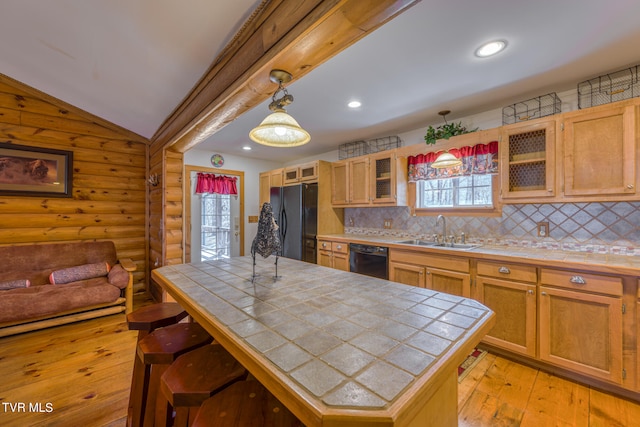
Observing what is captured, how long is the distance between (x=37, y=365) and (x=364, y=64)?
3.55 meters

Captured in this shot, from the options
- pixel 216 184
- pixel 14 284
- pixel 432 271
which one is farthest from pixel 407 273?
pixel 14 284

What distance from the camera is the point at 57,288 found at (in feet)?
9.01

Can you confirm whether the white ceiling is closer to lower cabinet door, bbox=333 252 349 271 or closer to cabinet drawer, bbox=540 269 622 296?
cabinet drawer, bbox=540 269 622 296

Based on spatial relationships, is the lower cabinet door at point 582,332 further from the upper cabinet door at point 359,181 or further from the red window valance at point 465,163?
the upper cabinet door at point 359,181

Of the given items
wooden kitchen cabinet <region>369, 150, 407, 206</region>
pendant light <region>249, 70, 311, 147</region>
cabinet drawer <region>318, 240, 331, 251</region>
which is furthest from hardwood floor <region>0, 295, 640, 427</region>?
cabinet drawer <region>318, 240, 331, 251</region>

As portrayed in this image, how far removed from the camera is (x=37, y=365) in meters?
2.11

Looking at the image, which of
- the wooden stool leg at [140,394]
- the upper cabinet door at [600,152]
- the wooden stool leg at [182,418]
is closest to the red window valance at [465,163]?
the upper cabinet door at [600,152]

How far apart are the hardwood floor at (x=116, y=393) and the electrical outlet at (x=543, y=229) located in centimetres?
117

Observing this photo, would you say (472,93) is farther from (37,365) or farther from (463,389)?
(37,365)

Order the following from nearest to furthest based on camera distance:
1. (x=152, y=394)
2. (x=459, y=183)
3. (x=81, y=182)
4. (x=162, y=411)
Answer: (x=162, y=411), (x=152, y=394), (x=459, y=183), (x=81, y=182)

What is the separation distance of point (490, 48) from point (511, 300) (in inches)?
75.2

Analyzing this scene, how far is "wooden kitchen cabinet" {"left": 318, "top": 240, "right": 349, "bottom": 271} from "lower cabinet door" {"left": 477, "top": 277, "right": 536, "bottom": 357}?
60.5 inches

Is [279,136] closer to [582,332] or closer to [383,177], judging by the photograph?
[383,177]

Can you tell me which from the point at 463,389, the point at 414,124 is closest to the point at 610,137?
the point at 414,124
